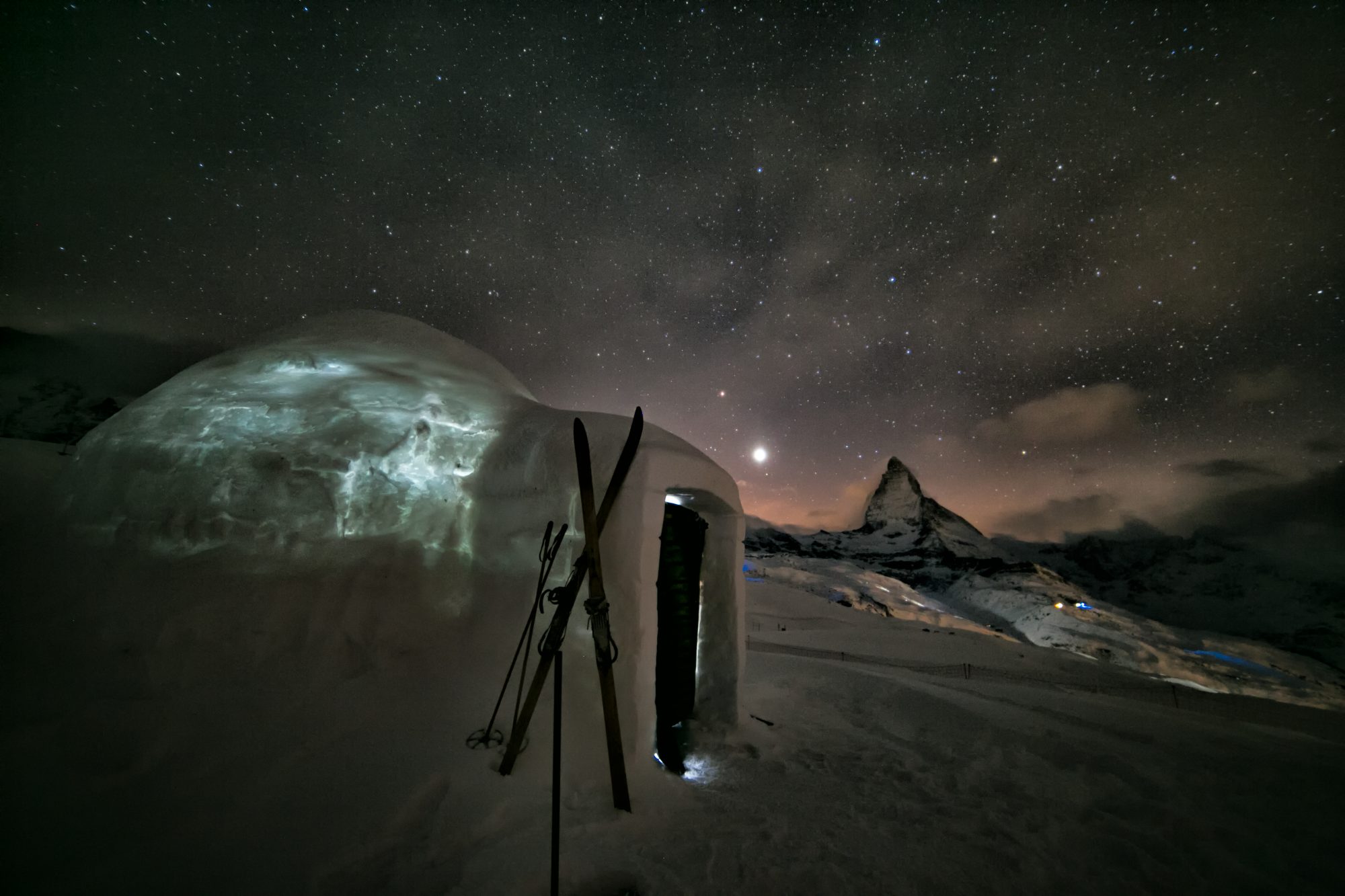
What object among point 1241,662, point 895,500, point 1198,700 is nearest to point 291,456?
point 1198,700

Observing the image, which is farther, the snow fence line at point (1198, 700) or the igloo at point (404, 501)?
the snow fence line at point (1198, 700)

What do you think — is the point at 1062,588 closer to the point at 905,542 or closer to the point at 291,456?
the point at 905,542

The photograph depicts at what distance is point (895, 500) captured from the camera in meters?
149

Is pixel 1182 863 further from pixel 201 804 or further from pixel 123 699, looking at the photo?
pixel 123 699

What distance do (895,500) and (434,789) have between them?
16190 cm

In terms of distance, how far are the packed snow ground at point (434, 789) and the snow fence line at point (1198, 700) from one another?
12.0 ft

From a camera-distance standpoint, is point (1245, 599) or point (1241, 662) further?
point (1245, 599)

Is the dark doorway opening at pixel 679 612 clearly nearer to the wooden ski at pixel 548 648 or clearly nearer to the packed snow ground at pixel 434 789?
the packed snow ground at pixel 434 789

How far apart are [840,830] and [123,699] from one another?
20.8ft

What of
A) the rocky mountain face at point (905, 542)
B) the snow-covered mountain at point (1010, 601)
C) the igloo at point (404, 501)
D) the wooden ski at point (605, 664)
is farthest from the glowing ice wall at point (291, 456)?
the rocky mountain face at point (905, 542)

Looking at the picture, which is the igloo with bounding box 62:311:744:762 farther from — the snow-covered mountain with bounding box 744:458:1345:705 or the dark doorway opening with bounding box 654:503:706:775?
the snow-covered mountain with bounding box 744:458:1345:705

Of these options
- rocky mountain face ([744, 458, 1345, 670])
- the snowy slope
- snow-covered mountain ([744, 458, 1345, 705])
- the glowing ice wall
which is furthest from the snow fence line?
rocky mountain face ([744, 458, 1345, 670])

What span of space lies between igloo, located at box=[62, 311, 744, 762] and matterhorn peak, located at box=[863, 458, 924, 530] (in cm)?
14918

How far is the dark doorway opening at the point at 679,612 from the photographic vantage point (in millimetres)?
6531
